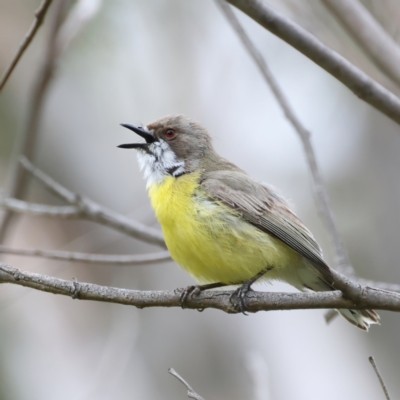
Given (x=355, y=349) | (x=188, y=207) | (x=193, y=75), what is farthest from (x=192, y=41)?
(x=188, y=207)

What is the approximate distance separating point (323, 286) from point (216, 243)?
106 cm

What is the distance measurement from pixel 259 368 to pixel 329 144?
5.56 meters

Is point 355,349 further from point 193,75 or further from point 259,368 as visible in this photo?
point 193,75

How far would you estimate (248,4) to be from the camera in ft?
10.8

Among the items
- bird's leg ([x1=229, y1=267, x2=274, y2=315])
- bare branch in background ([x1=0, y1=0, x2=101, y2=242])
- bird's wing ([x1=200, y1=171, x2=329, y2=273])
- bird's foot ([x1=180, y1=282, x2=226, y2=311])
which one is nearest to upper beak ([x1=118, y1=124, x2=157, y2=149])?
bird's wing ([x1=200, y1=171, x2=329, y2=273])

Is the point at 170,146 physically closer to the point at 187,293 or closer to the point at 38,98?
the point at 38,98

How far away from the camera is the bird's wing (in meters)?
4.71

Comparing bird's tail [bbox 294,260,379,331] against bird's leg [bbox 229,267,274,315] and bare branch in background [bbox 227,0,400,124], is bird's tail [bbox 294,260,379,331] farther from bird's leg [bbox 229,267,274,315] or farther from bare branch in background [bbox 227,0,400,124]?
bare branch in background [bbox 227,0,400,124]

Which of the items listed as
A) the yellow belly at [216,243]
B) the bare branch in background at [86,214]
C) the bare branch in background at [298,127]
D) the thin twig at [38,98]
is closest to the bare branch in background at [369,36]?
the bare branch in background at [298,127]

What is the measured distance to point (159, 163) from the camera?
5.54 meters

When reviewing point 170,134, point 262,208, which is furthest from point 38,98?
point 262,208

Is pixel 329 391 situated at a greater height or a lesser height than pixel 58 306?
lesser

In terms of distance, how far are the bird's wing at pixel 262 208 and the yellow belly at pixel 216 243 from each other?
72 mm

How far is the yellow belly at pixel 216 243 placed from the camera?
4.61 meters
